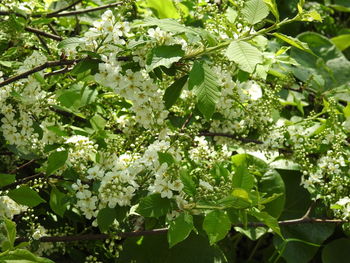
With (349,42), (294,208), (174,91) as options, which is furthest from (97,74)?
(349,42)

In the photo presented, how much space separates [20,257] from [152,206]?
0.35 metres

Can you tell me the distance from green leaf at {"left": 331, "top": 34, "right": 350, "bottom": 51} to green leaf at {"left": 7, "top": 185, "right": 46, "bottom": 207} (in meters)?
2.08

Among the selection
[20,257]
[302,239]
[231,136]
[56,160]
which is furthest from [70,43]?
[302,239]

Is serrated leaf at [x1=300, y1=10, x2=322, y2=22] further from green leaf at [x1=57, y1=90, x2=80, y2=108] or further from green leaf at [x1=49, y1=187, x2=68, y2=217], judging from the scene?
green leaf at [x1=49, y1=187, x2=68, y2=217]

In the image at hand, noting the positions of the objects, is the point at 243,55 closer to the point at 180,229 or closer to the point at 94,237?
the point at 180,229

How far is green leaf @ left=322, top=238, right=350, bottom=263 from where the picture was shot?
2.26 m

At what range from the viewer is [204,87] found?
4.30ft

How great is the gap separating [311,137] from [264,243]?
2.71 feet

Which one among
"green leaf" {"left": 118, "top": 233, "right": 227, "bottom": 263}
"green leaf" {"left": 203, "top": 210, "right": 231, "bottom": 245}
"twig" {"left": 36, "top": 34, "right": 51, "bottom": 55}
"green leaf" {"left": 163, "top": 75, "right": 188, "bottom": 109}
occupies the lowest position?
"green leaf" {"left": 118, "top": 233, "right": 227, "bottom": 263}

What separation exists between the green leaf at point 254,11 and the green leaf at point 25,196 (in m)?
0.68

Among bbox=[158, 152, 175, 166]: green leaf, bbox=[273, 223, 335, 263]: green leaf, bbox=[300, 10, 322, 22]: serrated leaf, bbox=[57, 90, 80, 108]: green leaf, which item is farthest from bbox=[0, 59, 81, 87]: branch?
bbox=[273, 223, 335, 263]: green leaf

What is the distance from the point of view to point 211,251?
190 cm

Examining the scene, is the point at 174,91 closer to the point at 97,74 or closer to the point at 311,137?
the point at 97,74

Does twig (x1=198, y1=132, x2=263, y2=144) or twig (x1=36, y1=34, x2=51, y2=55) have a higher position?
twig (x1=36, y1=34, x2=51, y2=55)
